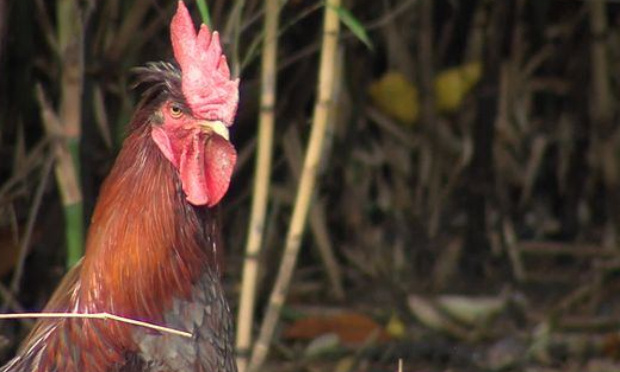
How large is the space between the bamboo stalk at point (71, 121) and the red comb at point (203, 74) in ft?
3.97

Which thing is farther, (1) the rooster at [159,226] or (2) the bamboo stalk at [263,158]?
(2) the bamboo stalk at [263,158]

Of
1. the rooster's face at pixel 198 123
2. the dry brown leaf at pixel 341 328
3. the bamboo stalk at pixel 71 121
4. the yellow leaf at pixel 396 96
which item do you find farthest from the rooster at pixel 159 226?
the yellow leaf at pixel 396 96

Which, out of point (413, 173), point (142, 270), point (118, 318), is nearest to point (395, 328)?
point (413, 173)

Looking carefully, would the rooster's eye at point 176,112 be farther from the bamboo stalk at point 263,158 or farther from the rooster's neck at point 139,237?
the bamboo stalk at point 263,158

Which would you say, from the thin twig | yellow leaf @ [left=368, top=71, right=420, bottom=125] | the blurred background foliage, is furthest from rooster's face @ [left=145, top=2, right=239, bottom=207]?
yellow leaf @ [left=368, top=71, right=420, bottom=125]

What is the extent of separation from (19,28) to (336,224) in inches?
82.5

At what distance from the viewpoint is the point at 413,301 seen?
5930 millimetres

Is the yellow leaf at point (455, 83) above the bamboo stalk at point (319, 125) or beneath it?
above

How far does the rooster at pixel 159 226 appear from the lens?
314 cm

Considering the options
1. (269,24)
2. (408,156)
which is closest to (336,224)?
(408,156)

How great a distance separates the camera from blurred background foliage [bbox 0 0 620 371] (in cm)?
506

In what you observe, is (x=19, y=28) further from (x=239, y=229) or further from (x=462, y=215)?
(x=462, y=215)

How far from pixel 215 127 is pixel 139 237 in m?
0.30

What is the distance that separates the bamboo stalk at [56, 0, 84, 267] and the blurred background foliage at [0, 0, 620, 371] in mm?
32
